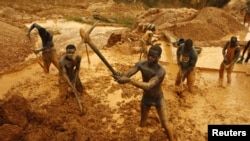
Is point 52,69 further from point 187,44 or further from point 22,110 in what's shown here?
point 187,44

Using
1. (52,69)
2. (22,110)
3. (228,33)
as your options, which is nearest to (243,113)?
(22,110)

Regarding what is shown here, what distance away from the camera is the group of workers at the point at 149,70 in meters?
4.93

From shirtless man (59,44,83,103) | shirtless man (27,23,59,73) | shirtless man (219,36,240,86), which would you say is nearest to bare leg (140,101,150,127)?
shirtless man (59,44,83,103)

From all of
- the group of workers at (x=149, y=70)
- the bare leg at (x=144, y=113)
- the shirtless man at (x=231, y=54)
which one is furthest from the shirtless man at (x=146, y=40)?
the bare leg at (x=144, y=113)

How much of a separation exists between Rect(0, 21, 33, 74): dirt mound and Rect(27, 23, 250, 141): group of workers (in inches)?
86.6

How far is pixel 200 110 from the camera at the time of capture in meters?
7.09

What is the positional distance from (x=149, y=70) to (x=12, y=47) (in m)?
8.56

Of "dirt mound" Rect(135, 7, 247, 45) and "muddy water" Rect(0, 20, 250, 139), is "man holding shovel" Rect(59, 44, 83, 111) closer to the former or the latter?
"muddy water" Rect(0, 20, 250, 139)

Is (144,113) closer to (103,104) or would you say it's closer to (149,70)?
(149,70)

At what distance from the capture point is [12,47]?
1205 cm

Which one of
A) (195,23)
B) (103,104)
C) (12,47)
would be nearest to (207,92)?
(103,104)

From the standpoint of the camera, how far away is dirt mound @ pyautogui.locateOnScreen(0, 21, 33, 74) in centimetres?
1034

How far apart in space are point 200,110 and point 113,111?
80.0 inches

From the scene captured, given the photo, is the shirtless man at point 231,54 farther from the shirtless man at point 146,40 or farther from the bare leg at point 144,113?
the bare leg at point 144,113
